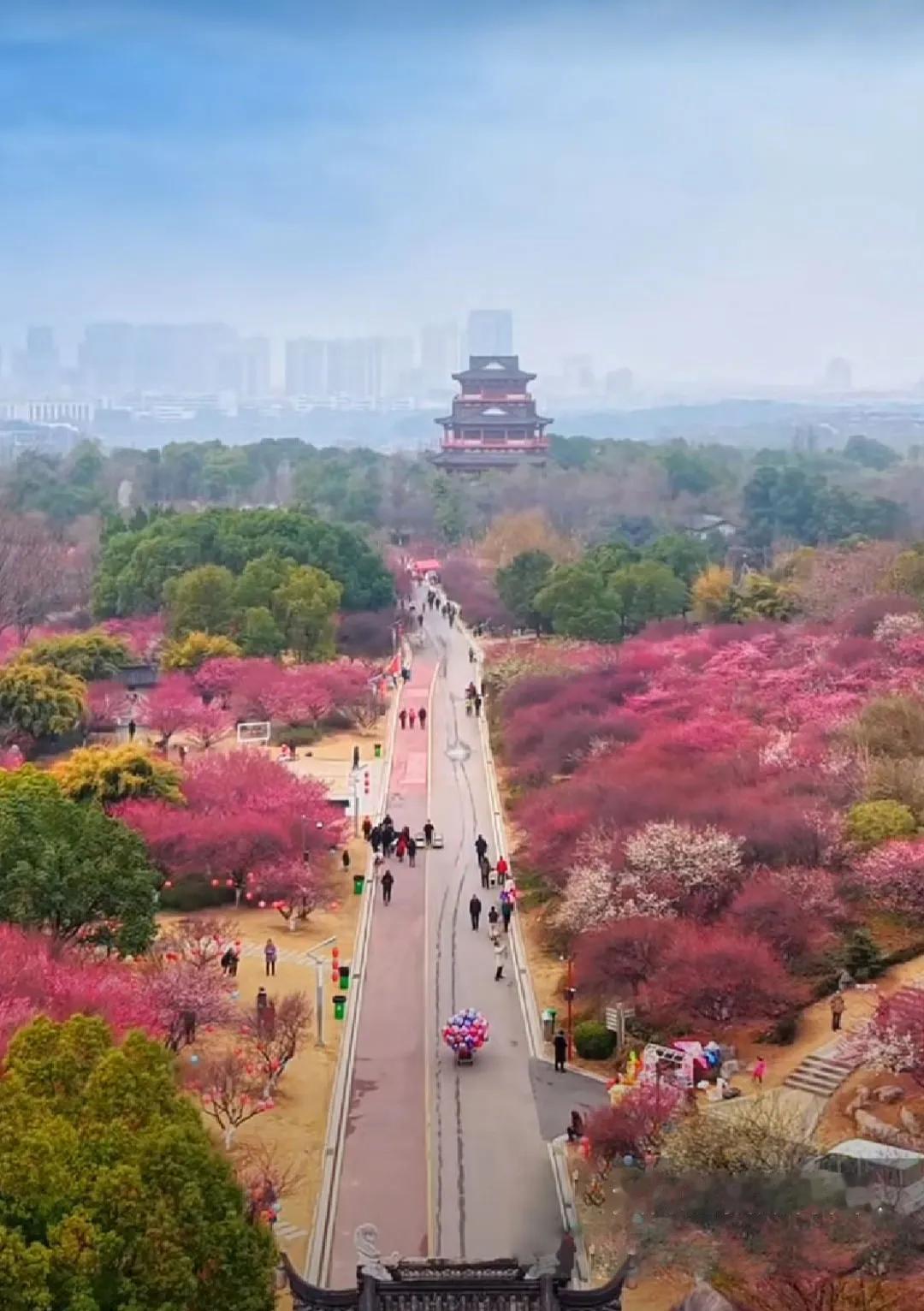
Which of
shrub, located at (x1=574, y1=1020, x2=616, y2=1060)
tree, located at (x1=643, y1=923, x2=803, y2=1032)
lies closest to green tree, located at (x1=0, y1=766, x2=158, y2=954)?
shrub, located at (x1=574, y1=1020, x2=616, y2=1060)

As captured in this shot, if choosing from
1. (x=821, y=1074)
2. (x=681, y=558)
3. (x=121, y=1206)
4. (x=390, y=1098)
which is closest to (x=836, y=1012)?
(x=821, y=1074)

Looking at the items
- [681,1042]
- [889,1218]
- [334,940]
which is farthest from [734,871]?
[889,1218]

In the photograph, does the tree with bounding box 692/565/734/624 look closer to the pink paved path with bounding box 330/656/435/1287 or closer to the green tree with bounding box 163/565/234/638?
the green tree with bounding box 163/565/234/638

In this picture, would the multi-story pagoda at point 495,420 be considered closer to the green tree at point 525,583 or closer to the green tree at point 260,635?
the green tree at point 525,583

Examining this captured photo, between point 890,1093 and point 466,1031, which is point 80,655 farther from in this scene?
point 890,1093

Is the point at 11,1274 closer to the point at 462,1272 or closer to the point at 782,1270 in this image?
the point at 462,1272
